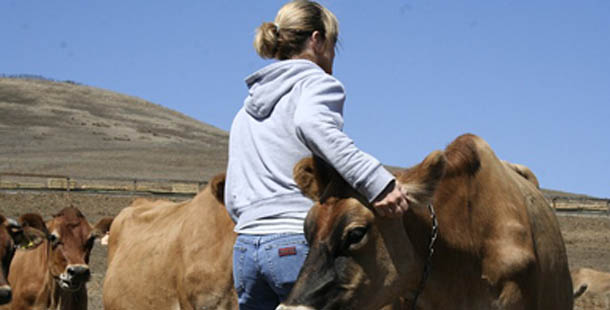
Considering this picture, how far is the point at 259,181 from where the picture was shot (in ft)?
12.7

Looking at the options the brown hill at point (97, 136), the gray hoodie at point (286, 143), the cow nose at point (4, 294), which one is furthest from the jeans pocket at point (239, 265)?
the brown hill at point (97, 136)

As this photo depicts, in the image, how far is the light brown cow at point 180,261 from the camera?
618 centimetres

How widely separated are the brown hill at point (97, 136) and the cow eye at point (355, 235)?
45727mm

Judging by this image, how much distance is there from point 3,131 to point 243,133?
216ft

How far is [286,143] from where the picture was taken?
12.5 ft

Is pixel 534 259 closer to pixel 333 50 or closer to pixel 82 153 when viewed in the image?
pixel 333 50

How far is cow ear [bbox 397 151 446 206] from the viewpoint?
146 inches

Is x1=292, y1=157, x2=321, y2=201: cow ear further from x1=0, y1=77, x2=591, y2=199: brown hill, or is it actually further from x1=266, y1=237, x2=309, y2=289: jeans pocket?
x1=0, y1=77, x2=591, y2=199: brown hill

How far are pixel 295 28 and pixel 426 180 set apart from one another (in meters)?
0.86

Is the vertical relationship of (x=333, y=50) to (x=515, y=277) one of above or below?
above

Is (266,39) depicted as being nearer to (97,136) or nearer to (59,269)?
(59,269)

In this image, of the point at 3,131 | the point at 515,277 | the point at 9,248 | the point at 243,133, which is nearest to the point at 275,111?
the point at 243,133

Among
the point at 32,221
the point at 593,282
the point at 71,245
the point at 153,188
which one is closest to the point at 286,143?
the point at 593,282

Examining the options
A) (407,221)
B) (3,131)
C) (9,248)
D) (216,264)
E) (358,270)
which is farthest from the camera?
(3,131)
